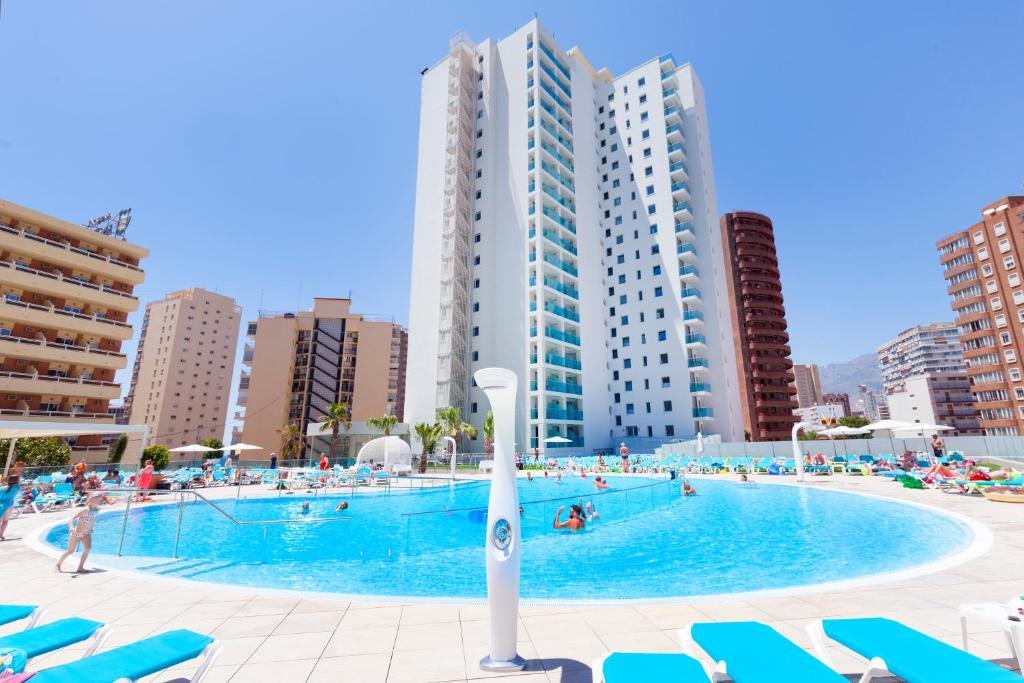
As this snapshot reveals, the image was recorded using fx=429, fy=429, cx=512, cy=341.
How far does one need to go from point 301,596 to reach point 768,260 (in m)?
85.9

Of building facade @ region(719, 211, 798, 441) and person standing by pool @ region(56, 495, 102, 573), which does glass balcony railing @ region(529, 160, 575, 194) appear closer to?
building facade @ region(719, 211, 798, 441)

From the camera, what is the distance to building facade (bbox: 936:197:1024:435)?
55.6 metres

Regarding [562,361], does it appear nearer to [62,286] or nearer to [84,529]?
[84,529]

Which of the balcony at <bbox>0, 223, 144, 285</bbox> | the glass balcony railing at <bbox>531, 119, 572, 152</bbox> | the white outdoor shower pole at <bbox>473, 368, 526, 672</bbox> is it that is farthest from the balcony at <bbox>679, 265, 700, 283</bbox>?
the balcony at <bbox>0, 223, 144, 285</bbox>

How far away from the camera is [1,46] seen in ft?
15.9

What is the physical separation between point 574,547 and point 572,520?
235 cm

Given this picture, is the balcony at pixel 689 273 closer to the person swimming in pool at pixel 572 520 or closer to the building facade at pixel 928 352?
the person swimming in pool at pixel 572 520

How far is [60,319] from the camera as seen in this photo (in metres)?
33.1

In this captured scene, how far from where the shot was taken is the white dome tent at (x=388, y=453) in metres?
29.5

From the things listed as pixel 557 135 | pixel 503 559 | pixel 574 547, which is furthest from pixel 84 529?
pixel 557 135

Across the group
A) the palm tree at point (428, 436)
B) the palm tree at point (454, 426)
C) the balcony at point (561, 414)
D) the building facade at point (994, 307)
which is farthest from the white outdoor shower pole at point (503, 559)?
the building facade at point (994, 307)

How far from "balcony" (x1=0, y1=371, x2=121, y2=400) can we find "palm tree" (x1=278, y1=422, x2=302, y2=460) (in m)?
26.5

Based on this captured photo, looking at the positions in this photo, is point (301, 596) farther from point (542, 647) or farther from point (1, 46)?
point (1, 46)

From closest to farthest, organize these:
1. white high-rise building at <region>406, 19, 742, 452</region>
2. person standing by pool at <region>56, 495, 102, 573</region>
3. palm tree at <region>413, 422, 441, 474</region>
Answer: person standing by pool at <region>56, 495, 102, 573</region> → palm tree at <region>413, 422, 441, 474</region> → white high-rise building at <region>406, 19, 742, 452</region>
